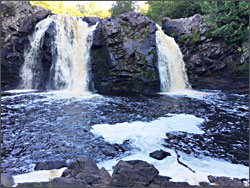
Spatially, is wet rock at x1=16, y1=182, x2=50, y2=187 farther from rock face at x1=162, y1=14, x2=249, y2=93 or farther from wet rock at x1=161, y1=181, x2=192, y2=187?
rock face at x1=162, y1=14, x2=249, y2=93

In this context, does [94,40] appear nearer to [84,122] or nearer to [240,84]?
[84,122]

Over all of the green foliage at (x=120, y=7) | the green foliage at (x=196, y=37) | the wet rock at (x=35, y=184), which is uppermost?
the green foliage at (x=120, y=7)

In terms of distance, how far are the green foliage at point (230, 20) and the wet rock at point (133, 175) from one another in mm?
15441

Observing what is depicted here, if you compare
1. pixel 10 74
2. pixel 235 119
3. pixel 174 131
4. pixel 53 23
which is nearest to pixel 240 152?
Result: pixel 174 131

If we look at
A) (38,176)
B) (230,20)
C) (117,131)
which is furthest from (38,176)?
(230,20)

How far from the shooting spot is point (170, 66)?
16344 millimetres

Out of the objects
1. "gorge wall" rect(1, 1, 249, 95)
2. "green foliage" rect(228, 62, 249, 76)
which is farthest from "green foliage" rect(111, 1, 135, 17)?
"green foliage" rect(228, 62, 249, 76)

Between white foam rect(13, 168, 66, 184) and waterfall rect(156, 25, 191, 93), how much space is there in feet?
42.2

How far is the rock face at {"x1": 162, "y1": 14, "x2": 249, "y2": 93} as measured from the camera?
51.3 feet

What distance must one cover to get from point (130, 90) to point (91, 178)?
12185 mm

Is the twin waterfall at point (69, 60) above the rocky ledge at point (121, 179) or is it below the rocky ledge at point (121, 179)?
above

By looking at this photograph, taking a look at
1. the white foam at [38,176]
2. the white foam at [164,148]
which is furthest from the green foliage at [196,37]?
the white foam at [38,176]

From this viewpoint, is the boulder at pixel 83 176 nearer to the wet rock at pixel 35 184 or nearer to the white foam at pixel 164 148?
the wet rock at pixel 35 184

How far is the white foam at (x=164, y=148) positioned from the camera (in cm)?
430
